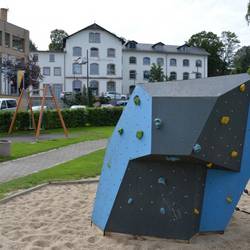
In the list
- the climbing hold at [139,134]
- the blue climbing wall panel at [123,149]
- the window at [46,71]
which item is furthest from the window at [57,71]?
the climbing hold at [139,134]

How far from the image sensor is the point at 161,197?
17.7 ft

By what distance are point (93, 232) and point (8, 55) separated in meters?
49.3

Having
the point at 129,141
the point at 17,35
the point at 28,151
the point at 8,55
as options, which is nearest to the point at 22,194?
the point at 129,141

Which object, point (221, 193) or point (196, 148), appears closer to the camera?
point (196, 148)

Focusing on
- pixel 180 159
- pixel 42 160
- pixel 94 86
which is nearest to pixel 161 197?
pixel 180 159

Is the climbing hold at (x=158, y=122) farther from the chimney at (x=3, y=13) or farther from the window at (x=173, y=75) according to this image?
the window at (x=173, y=75)

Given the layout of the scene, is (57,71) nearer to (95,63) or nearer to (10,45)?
(95,63)

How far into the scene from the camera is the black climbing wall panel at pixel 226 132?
501 centimetres

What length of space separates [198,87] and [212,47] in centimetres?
8993

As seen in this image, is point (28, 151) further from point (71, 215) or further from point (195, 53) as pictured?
point (195, 53)

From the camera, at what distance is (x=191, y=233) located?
542 centimetres

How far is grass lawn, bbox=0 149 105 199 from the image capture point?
9227 mm

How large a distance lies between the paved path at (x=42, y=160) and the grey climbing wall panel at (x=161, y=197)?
17.1 ft

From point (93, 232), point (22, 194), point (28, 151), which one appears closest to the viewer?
point (93, 232)
